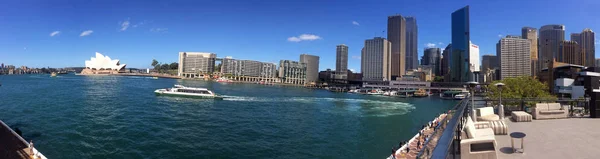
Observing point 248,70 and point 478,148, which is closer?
point 478,148

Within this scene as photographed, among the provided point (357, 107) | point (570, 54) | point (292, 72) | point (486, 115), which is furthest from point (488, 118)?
point (292, 72)

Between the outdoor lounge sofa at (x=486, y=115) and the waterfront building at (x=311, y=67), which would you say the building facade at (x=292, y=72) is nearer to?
the waterfront building at (x=311, y=67)

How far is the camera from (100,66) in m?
144

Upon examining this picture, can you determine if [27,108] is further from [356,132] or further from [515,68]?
[515,68]

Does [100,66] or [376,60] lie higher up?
[376,60]

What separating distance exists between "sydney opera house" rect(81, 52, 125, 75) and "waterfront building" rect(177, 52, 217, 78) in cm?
3163

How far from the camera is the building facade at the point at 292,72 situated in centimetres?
16038

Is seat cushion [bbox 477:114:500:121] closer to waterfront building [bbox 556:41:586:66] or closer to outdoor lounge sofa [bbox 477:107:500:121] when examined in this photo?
outdoor lounge sofa [bbox 477:107:500:121]

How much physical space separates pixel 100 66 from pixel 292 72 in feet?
326

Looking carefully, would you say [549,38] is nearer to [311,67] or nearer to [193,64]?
[311,67]

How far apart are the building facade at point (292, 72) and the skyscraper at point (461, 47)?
8052cm

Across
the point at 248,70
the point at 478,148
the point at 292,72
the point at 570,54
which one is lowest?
the point at 478,148

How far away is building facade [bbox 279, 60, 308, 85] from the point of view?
160 meters

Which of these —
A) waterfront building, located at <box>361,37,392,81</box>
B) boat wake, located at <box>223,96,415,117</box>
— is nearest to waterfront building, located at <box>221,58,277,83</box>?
waterfront building, located at <box>361,37,392,81</box>
